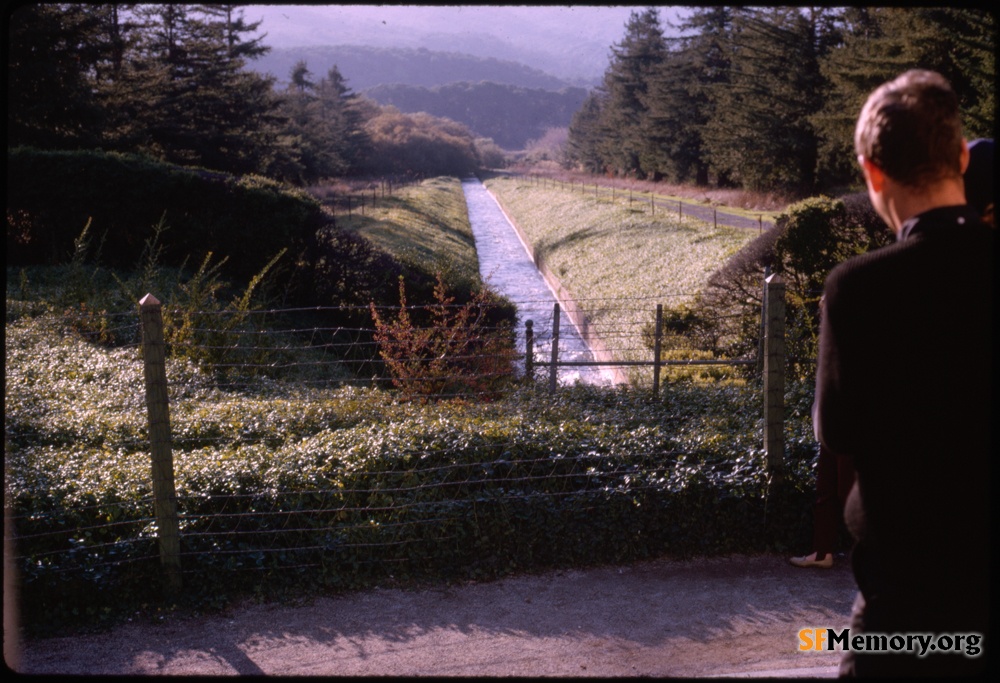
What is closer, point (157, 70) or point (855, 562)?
point (855, 562)

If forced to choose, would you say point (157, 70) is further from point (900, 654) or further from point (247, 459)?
point (900, 654)

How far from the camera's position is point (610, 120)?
215 feet

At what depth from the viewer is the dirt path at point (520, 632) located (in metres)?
Answer: 4.01

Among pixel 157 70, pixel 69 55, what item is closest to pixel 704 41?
pixel 157 70

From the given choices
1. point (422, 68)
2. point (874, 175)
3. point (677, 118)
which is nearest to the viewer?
point (874, 175)

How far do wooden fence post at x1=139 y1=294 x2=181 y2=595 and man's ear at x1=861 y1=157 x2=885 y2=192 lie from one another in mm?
3922

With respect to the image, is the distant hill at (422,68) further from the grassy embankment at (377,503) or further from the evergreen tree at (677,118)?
the grassy embankment at (377,503)

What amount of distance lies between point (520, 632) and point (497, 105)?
148m

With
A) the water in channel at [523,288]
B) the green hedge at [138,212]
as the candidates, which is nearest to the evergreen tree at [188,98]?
the green hedge at [138,212]

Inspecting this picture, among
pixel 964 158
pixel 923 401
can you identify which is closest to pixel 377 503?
pixel 923 401

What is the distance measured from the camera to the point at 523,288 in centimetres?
2677

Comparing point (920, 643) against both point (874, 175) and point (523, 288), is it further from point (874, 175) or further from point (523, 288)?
point (523, 288)

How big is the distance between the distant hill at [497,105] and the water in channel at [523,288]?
86933 mm

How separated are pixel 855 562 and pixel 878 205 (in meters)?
0.97
